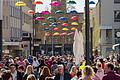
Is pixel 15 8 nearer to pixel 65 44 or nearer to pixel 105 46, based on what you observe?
pixel 105 46

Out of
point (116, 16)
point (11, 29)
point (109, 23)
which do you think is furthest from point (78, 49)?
point (116, 16)

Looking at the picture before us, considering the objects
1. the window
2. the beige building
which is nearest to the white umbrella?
the beige building

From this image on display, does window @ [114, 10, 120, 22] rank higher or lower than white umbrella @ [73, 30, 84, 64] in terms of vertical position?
higher

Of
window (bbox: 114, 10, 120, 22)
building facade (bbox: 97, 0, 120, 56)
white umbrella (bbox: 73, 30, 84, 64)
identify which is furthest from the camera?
window (bbox: 114, 10, 120, 22)

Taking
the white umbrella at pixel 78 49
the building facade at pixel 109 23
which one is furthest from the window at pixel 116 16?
the white umbrella at pixel 78 49

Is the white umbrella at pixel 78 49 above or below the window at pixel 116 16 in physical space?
below

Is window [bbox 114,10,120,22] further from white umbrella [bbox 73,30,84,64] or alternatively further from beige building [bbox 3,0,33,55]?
white umbrella [bbox 73,30,84,64]

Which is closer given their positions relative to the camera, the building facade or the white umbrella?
the white umbrella

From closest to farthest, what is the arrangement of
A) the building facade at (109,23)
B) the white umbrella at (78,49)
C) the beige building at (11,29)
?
the white umbrella at (78,49), the beige building at (11,29), the building facade at (109,23)

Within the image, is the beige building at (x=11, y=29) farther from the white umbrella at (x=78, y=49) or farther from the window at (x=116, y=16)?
the white umbrella at (x=78, y=49)

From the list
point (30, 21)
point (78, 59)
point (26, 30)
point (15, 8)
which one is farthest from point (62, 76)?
point (30, 21)

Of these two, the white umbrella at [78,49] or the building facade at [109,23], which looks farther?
the building facade at [109,23]

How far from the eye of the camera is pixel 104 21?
73.6 meters

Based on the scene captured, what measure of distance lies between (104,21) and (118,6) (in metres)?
4.04
